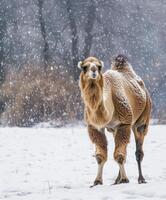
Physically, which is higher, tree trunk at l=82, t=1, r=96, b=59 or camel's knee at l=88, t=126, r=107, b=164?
tree trunk at l=82, t=1, r=96, b=59

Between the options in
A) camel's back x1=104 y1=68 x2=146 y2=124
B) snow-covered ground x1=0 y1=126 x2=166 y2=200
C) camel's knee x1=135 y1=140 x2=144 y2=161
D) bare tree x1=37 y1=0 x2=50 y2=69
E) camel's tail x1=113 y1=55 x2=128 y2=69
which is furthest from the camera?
bare tree x1=37 y1=0 x2=50 y2=69

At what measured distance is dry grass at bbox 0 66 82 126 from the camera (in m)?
23.5

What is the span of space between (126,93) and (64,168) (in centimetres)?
311

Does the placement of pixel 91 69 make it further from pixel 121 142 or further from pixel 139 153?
pixel 139 153

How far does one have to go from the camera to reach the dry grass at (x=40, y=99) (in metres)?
23.5

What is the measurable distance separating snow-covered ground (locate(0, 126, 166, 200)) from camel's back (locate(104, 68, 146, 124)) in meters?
0.96

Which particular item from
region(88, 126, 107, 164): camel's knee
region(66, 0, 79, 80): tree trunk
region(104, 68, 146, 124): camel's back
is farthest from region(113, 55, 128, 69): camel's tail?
region(66, 0, 79, 80): tree trunk

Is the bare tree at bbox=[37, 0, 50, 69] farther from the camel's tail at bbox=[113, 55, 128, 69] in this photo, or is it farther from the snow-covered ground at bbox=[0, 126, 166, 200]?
the camel's tail at bbox=[113, 55, 128, 69]

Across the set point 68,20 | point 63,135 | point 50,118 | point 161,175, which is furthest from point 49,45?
point 161,175

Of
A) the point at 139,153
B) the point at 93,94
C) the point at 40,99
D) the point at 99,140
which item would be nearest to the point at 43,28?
the point at 40,99

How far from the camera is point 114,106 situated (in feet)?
25.5

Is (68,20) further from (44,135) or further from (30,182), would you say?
(30,182)

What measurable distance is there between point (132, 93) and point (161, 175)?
219 cm

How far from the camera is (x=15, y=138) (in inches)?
642
